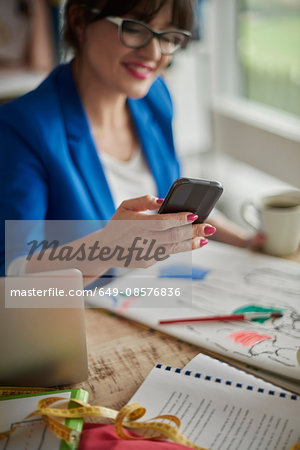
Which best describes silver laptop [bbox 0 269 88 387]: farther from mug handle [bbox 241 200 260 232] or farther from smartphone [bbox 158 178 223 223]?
mug handle [bbox 241 200 260 232]

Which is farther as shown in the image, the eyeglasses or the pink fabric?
the eyeglasses

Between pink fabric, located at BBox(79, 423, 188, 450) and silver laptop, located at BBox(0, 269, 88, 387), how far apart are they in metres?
0.11

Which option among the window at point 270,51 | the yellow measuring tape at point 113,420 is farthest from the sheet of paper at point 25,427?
the window at point 270,51

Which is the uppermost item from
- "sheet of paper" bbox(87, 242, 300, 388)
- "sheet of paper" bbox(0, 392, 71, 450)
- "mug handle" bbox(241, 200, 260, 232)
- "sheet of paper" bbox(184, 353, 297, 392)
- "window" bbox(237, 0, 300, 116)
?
"window" bbox(237, 0, 300, 116)

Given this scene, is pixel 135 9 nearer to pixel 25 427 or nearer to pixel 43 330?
pixel 43 330

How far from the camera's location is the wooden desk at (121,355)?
2.14 feet

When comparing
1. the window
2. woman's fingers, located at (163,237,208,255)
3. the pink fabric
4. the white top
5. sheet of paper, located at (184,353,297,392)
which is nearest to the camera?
the pink fabric

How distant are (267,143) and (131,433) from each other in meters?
1.26

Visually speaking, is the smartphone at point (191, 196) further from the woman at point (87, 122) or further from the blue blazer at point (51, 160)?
the blue blazer at point (51, 160)

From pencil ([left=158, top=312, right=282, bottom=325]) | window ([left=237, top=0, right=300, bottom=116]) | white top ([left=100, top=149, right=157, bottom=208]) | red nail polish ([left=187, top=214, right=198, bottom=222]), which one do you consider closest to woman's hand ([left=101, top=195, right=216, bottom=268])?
red nail polish ([left=187, top=214, right=198, bottom=222])

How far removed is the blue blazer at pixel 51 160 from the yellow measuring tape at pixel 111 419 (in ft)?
1.19

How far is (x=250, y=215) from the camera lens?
1.07 m

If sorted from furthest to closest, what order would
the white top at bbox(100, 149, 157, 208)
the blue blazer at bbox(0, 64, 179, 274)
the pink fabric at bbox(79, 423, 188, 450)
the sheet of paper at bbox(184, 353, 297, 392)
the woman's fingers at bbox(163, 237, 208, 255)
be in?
the white top at bbox(100, 149, 157, 208) → the blue blazer at bbox(0, 64, 179, 274) → the woman's fingers at bbox(163, 237, 208, 255) → the sheet of paper at bbox(184, 353, 297, 392) → the pink fabric at bbox(79, 423, 188, 450)

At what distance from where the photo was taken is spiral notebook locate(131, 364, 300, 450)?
561mm
